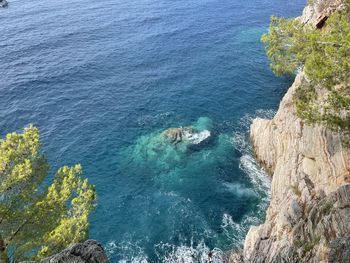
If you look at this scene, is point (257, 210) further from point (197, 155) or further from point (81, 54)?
point (81, 54)

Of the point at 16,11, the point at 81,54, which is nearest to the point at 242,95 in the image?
the point at 81,54

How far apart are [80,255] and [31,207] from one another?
6672 millimetres

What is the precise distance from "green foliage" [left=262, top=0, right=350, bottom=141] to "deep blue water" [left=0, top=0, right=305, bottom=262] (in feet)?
70.8

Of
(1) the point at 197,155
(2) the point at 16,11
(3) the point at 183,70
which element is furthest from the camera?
(2) the point at 16,11

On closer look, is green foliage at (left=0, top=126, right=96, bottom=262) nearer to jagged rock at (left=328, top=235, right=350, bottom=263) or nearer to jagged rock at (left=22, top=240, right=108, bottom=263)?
jagged rock at (left=22, top=240, right=108, bottom=263)

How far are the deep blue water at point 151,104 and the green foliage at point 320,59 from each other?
2157cm

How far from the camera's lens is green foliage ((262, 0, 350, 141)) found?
2828 cm

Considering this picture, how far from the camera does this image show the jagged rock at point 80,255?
24.0 meters

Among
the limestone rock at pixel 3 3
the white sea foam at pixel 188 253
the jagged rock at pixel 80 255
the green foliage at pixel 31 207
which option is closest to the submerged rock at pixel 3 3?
the limestone rock at pixel 3 3

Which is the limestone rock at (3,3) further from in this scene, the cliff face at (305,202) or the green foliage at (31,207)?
the green foliage at (31,207)

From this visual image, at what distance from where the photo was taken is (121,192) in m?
54.6

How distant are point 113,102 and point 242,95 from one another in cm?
2674

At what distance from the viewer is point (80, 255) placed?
2480cm

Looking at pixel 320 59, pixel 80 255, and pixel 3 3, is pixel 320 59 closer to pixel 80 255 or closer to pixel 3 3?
pixel 80 255
